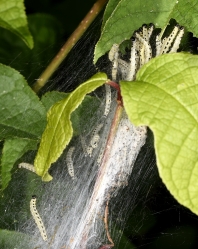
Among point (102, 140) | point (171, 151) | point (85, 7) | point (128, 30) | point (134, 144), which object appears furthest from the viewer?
point (85, 7)

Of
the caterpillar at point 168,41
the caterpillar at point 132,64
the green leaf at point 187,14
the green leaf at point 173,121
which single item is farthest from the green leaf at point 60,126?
the green leaf at point 187,14

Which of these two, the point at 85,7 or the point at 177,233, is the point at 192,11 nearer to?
the point at 177,233

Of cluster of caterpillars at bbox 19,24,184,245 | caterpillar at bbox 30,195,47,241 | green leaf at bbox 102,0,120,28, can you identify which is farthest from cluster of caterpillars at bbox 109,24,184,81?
caterpillar at bbox 30,195,47,241

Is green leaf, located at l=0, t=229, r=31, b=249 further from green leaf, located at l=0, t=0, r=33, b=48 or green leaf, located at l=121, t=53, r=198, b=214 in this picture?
green leaf, located at l=121, t=53, r=198, b=214

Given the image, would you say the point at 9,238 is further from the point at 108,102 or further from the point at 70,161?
the point at 108,102

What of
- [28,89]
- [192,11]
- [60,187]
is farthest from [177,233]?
[192,11]

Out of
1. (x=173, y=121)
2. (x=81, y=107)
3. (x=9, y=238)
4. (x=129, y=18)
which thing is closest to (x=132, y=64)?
(x=129, y=18)

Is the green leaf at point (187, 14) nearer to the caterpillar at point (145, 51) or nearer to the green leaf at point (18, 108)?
the caterpillar at point (145, 51)
